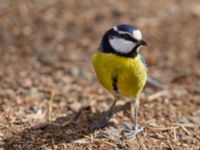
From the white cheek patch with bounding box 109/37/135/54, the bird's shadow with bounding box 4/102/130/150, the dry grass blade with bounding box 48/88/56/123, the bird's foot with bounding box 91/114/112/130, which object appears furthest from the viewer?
the dry grass blade with bounding box 48/88/56/123

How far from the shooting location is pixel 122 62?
3.14 m

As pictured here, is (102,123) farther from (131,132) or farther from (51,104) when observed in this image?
(51,104)

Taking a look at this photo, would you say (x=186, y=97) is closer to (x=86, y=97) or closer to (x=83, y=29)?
(x=86, y=97)

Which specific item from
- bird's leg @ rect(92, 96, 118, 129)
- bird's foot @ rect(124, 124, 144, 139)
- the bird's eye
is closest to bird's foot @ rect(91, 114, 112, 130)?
bird's leg @ rect(92, 96, 118, 129)

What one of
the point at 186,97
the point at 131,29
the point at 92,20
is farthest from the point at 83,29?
the point at 131,29

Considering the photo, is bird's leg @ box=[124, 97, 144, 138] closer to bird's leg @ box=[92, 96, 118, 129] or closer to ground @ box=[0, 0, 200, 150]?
ground @ box=[0, 0, 200, 150]

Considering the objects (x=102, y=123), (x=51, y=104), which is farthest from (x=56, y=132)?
(x=51, y=104)

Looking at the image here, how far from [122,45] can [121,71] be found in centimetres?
18

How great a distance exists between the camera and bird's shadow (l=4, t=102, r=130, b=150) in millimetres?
3027

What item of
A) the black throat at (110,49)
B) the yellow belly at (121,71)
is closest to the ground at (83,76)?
the yellow belly at (121,71)

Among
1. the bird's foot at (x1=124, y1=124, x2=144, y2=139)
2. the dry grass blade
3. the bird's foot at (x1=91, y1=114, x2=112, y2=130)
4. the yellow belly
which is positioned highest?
the yellow belly

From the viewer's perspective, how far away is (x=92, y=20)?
17.2 ft

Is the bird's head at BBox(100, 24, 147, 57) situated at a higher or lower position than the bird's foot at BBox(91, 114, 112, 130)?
higher

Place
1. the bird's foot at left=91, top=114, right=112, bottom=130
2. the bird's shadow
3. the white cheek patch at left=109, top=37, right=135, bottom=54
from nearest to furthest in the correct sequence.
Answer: the bird's shadow, the white cheek patch at left=109, top=37, right=135, bottom=54, the bird's foot at left=91, top=114, right=112, bottom=130
